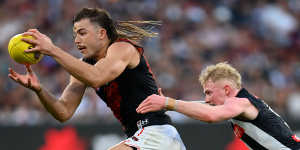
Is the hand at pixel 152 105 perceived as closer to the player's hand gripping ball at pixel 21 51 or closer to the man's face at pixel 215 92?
the man's face at pixel 215 92

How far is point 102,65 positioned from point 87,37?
0.56 meters

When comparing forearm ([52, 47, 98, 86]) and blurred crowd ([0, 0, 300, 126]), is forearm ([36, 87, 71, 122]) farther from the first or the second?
blurred crowd ([0, 0, 300, 126])

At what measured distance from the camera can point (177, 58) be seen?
1134 cm

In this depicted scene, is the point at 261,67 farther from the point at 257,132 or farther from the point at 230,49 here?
the point at 257,132

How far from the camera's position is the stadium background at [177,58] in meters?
9.39

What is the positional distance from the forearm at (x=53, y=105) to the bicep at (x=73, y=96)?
59 millimetres

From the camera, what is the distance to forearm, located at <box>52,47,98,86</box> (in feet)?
15.1

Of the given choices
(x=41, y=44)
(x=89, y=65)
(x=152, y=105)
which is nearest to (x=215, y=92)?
(x=152, y=105)

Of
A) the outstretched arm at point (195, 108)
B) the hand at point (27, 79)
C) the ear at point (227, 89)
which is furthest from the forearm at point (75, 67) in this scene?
the ear at point (227, 89)

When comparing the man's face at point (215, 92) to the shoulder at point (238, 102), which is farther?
the man's face at point (215, 92)

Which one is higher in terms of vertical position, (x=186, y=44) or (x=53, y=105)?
(x=53, y=105)

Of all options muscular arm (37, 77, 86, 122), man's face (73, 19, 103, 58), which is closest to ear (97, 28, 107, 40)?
man's face (73, 19, 103, 58)

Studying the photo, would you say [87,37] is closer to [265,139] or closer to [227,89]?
[227,89]

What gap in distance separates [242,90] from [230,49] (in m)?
6.68
